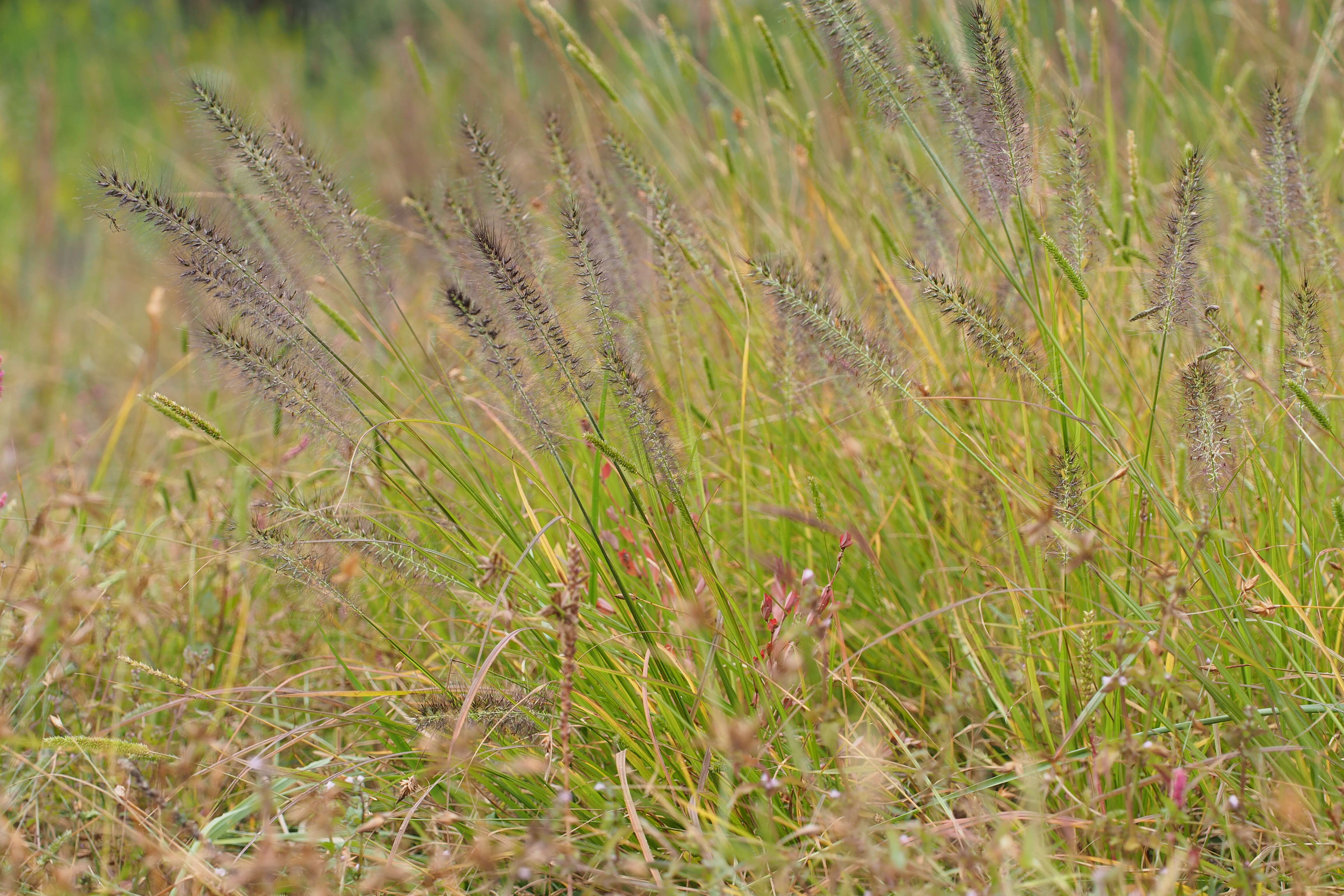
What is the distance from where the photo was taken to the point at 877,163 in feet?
10.1

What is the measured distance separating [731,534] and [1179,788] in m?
1.10

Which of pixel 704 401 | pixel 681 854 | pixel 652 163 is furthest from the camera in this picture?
pixel 704 401

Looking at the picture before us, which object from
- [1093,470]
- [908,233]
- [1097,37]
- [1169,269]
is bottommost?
[1093,470]

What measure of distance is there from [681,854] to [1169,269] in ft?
3.54

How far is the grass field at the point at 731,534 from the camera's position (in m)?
1.33

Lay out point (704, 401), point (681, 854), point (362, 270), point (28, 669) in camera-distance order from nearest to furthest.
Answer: point (681, 854) → point (362, 270) → point (28, 669) → point (704, 401)

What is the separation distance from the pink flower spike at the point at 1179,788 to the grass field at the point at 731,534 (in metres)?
0.04

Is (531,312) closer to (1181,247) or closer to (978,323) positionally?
(978,323)

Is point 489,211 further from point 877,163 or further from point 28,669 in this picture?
point 877,163

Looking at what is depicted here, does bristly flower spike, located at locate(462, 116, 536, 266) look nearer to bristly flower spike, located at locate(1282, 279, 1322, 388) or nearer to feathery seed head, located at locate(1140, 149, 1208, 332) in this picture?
feathery seed head, located at locate(1140, 149, 1208, 332)

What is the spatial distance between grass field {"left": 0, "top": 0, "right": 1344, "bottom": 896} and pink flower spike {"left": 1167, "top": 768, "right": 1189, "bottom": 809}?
4 centimetres

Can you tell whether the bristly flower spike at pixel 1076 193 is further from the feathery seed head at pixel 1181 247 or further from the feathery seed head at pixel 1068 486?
the feathery seed head at pixel 1068 486

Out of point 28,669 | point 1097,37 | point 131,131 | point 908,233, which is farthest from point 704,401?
point 131,131

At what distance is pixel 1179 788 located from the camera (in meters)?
1.17
